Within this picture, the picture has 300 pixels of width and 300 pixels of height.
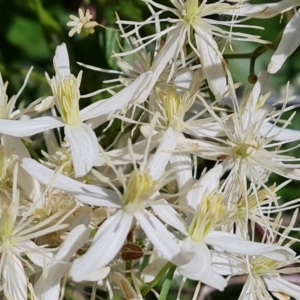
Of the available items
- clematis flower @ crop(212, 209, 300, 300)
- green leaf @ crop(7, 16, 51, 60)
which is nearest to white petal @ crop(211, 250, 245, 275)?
clematis flower @ crop(212, 209, 300, 300)

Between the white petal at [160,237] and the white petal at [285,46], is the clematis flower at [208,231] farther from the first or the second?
the white petal at [285,46]

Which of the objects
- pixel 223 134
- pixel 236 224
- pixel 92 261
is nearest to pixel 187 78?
pixel 223 134

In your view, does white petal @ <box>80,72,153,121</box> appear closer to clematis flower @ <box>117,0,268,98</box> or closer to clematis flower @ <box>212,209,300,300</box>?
clematis flower @ <box>117,0,268,98</box>

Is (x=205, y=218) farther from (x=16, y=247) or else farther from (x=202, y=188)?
(x=16, y=247)

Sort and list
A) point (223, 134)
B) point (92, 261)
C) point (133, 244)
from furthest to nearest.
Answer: point (223, 134), point (133, 244), point (92, 261)

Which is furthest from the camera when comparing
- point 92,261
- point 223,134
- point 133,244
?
point 223,134

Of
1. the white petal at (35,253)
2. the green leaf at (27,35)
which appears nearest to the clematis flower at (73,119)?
the white petal at (35,253)

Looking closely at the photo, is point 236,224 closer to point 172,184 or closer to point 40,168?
point 172,184

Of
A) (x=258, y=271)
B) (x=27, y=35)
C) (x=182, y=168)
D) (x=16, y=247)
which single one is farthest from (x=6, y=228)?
(x=27, y=35)
